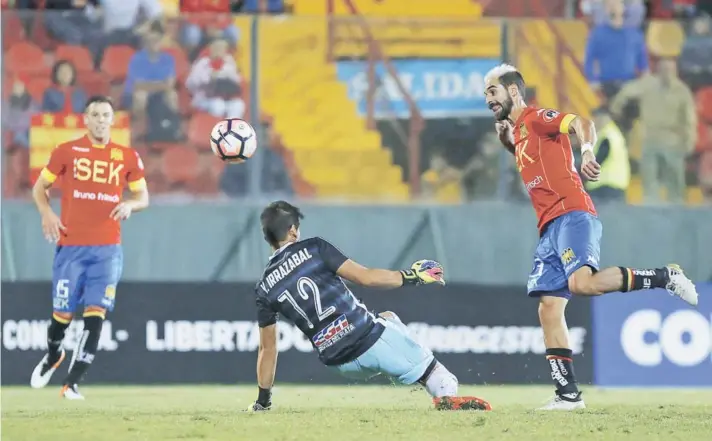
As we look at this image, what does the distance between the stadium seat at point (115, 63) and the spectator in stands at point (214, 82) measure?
673 millimetres

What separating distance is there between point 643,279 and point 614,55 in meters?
6.13

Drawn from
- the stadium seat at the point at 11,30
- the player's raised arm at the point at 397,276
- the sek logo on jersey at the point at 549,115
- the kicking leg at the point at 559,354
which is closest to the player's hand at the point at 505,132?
the sek logo on jersey at the point at 549,115

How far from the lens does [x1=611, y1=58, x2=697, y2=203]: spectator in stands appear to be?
537 inches

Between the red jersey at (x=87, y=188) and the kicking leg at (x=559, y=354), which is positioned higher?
the red jersey at (x=87, y=188)

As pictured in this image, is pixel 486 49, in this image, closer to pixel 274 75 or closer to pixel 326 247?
pixel 274 75

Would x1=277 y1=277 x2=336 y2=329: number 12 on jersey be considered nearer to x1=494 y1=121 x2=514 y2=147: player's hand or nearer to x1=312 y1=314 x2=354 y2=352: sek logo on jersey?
x1=312 y1=314 x2=354 y2=352: sek logo on jersey

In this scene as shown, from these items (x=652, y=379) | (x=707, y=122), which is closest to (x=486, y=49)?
(x=707, y=122)

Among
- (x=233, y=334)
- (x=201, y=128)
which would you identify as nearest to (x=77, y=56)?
(x=201, y=128)

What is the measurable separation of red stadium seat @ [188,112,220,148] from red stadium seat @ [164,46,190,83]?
433mm

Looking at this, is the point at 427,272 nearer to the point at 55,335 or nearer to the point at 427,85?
the point at 55,335

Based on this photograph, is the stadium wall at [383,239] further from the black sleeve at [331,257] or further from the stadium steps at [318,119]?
the black sleeve at [331,257]

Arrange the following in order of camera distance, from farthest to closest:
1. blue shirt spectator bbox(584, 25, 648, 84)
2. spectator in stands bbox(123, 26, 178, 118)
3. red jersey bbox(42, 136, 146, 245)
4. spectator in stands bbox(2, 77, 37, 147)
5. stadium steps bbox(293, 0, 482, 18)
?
stadium steps bbox(293, 0, 482, 18) → blue shirt spectator bbox(584, 25, 648, 84) → spectator in stands bbox(123, 26, 178, 118) → spectator in stands bbox(2, 77, 37, 147) → red jersey bbox(42, 136, 146, 245)

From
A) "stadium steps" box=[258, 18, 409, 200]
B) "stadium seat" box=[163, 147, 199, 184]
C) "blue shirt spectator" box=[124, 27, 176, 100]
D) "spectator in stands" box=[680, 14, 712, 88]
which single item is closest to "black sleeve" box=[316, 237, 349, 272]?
"stadium steps" box=[258, 18, 409, 200]

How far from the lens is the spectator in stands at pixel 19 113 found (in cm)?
1309
